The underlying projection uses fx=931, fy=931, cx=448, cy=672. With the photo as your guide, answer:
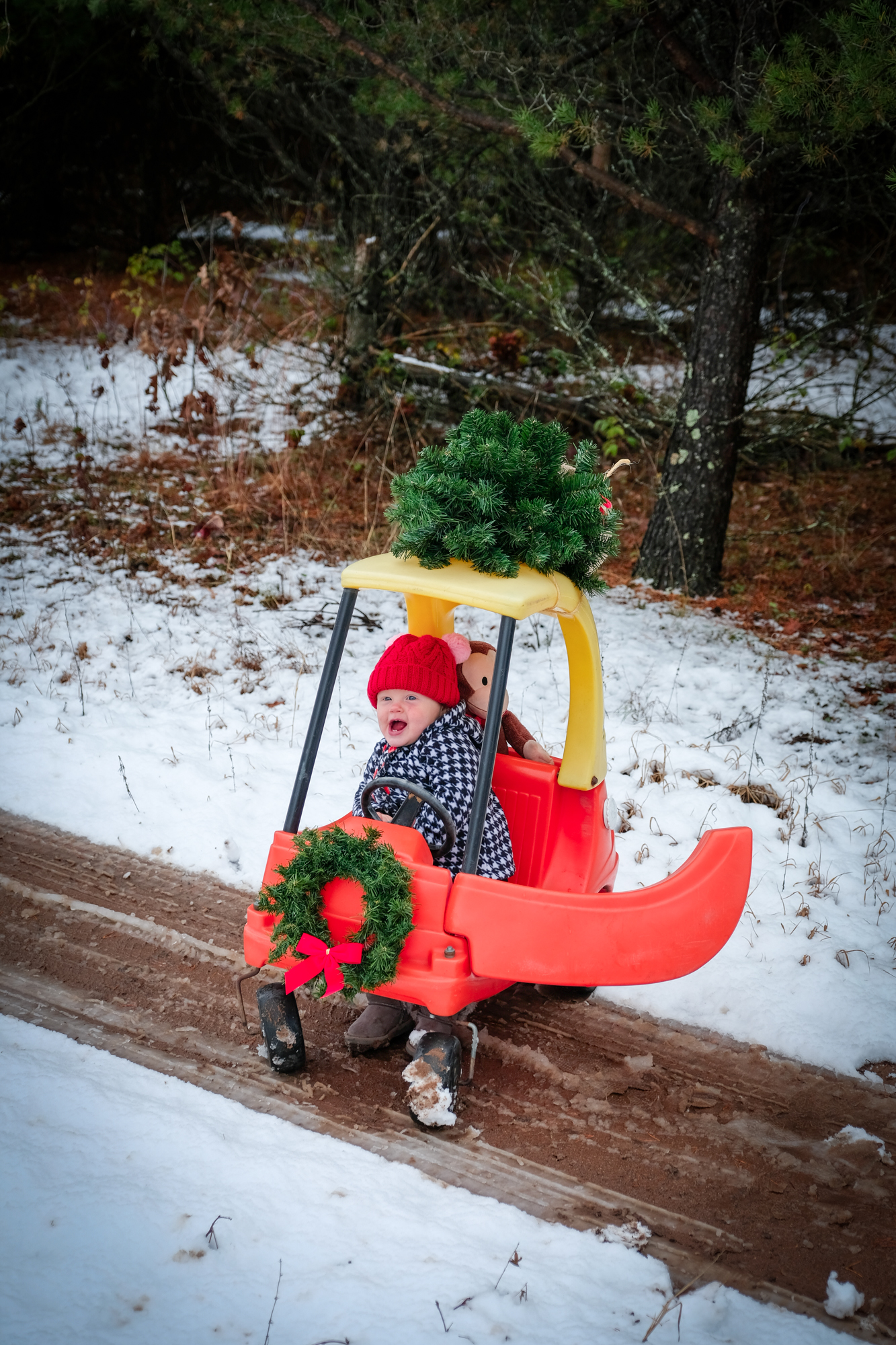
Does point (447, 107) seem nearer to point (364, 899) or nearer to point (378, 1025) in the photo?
point (364, 899)

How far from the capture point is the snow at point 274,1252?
6.26ft

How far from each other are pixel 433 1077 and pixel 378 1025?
0.34 meters

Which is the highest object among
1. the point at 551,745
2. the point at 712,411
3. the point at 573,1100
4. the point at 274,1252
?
the point at 712,411

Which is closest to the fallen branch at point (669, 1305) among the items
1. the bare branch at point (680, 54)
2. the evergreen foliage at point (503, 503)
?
the evergreen foliage at point (503, 503)

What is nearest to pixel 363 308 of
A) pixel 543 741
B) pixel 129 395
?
pixel 129 395

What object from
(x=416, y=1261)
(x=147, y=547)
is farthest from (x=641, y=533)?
(x=416, y=1261)

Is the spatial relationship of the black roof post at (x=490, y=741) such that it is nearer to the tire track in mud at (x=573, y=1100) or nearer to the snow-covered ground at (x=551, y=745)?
the tire track in mud at (x=573, y=1100)

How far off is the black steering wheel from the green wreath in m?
0.15

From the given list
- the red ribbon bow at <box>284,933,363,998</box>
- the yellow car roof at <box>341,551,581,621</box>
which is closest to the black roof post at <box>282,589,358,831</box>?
the yellow car roof at <box>341,551,581,621</box>

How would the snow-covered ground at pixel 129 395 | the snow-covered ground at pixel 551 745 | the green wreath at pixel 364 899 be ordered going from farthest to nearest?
the snow-covered ground at pixel 129 395
the snow-covered ground at pixel 551 745
the green wreath at pixel 364 899

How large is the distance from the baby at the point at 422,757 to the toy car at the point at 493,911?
0.17 metres

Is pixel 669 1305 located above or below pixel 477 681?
below

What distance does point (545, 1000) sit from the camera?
3.04 m

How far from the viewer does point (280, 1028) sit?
2.54 m
